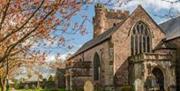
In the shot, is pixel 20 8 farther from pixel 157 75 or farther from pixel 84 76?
pixel 84 76

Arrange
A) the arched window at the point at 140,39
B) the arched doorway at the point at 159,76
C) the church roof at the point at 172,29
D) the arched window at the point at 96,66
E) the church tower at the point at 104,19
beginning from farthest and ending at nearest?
the church tower at the point at 104,19 → the arched window at the point at 96,66 → the church roof at the point at 172,29 → the arched window at the point at 140,39 → the arched doorway at the point at 159,76

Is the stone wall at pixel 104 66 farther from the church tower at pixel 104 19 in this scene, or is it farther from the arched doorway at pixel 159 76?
the church tower at pixel 104 19

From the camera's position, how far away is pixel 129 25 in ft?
147

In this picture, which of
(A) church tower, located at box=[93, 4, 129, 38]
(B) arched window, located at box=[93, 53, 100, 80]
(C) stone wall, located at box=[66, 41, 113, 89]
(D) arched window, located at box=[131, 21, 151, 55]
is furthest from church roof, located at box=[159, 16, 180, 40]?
(A) church tower, located at box=[93, 4, 129, 38]

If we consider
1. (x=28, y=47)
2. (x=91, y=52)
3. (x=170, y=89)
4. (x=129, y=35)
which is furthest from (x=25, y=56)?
(x=91, y=52)

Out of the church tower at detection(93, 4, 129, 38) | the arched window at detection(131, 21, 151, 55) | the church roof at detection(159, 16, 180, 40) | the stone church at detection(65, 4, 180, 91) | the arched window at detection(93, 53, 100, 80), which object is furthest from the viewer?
the church tower at detection(93, 4, 129, 38)

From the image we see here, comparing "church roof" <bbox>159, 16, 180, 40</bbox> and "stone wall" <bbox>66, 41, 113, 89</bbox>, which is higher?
"church roof" <bbox>159, 16, 180, 40</bbox>

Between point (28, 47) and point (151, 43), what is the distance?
112 feet

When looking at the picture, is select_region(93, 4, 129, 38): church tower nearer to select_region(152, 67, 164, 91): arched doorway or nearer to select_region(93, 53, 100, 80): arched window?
select_region(93, 53, 100, 80): arched window

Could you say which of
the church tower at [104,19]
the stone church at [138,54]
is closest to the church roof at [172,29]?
the stone church at [138,54]

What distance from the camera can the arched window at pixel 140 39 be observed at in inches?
1766

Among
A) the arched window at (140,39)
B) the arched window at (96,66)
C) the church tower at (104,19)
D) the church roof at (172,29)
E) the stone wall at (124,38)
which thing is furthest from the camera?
the church tower at (104,19)

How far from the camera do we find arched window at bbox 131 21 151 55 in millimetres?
44844

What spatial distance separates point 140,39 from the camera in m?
45.0
